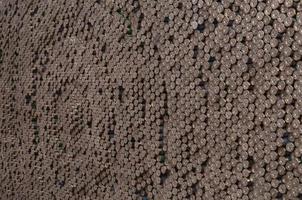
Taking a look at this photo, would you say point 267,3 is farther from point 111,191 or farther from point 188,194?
point 111,191

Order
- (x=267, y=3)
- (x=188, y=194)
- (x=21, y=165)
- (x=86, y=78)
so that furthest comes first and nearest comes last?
(x=21, y=165)
(x=86, y=78)
(x=188, y=194)
(x=267, y=3)

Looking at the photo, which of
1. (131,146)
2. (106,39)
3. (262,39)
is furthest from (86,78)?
(262,39)

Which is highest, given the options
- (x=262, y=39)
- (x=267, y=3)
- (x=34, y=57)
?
(x=267, y=3)

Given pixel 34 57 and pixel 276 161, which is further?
pixel 34 57

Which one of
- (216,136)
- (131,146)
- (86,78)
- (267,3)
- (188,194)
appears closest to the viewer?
(267,3)

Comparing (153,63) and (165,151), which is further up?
(153,63)

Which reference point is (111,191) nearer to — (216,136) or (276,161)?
(216,136)
